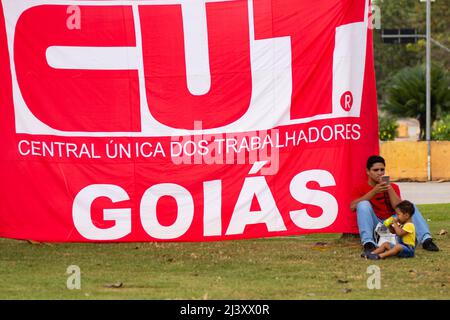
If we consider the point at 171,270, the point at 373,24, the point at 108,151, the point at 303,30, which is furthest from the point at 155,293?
the point at 373,24

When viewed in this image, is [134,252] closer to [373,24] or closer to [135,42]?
[135,42]

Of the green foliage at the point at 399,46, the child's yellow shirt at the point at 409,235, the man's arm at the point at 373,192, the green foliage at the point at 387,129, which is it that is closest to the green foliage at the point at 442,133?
the green foliage at the point at 387,129

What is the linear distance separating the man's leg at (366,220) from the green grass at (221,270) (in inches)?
8.7

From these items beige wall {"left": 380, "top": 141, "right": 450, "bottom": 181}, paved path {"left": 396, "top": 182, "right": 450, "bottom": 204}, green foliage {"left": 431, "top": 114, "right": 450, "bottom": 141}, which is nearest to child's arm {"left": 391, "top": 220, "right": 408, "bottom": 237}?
paved path {"left": 396, "top": 182, "right": 450, "bottom": 204}

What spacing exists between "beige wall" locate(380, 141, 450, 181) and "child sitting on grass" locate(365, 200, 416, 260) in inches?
680

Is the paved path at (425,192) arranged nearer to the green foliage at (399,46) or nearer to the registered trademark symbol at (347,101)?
the registered trademark symbol at (347,101)

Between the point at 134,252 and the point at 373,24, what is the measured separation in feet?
12.1

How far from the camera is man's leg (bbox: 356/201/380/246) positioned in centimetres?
1113

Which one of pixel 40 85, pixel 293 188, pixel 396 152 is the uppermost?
pixel 40 85

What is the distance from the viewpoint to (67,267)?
34.3ft

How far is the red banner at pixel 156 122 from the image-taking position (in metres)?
11.3

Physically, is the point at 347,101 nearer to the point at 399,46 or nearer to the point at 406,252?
the point at 406,252

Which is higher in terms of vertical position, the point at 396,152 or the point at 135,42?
the point at 135,42
